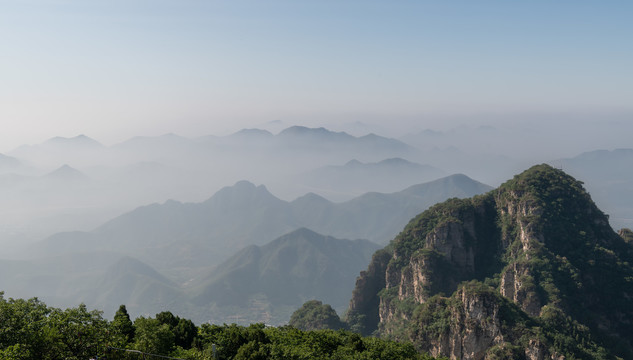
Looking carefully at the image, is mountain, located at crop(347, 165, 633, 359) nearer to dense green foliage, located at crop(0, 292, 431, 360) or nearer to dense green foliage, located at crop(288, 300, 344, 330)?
dense green foliage, located at crop(288, 300, 344, 330)

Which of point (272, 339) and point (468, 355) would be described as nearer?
point (272, 339)

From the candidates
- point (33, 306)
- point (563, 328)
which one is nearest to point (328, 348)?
point (33, 306)

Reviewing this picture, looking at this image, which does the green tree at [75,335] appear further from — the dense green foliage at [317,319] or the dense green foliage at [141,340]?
the dense green foliage at [317,319]

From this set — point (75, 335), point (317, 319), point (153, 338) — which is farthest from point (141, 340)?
point (317, 319)

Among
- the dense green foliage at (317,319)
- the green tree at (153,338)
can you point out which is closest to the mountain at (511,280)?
the dense green foliage at (317,319)

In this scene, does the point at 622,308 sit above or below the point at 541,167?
below

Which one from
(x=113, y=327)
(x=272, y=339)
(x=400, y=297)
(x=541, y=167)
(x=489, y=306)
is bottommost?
(x=400, y=297)

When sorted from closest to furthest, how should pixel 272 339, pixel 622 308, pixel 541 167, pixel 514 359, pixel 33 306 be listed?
pixel 33 306 → pixel 272 339 → pixel 514 359 → pixel 622 308 → pixel 541 167

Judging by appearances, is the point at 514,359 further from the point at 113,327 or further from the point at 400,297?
the point at 113,327
